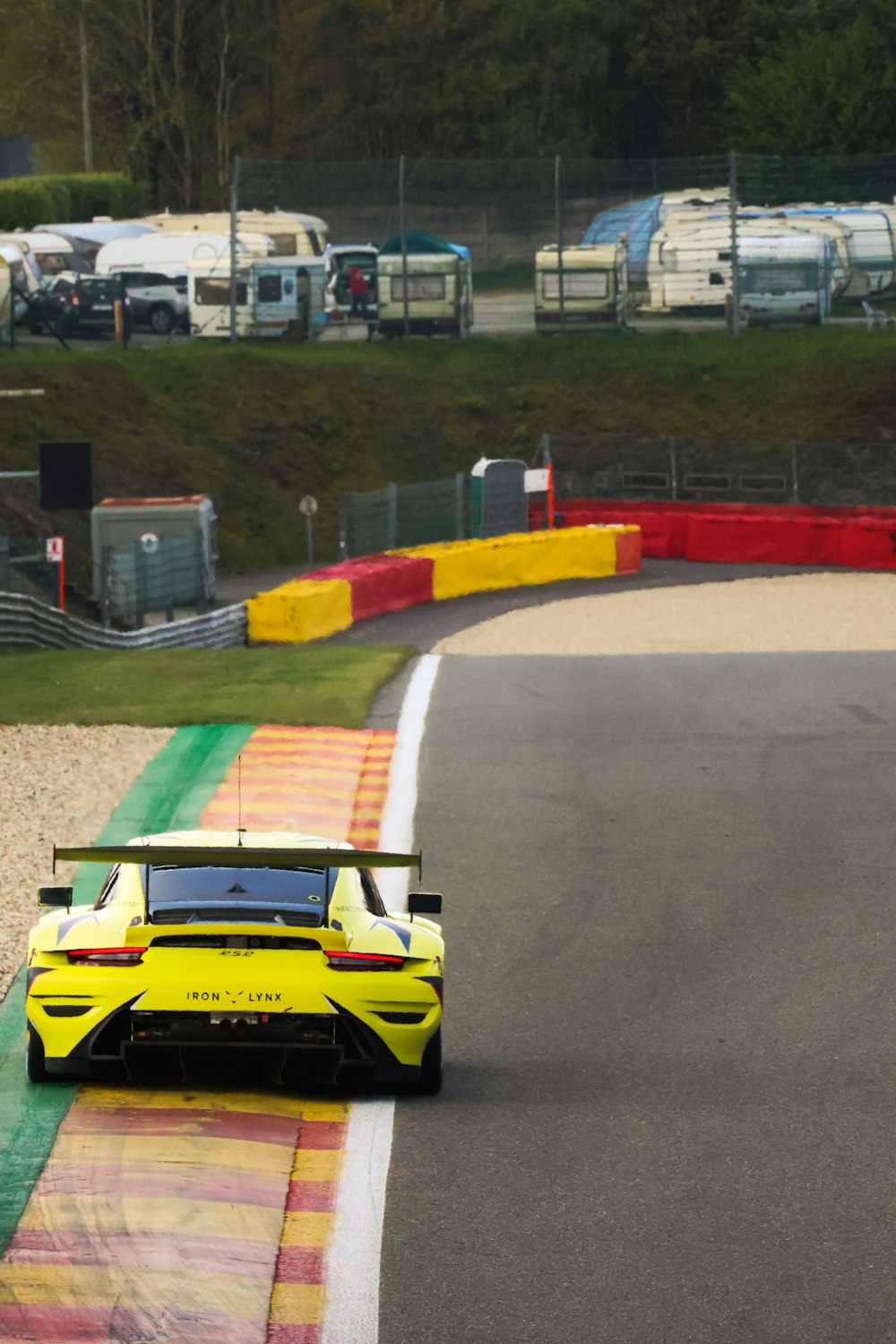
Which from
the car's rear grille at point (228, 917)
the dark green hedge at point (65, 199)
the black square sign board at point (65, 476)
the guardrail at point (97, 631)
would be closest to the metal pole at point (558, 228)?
the black square sign board at point (65, 476)

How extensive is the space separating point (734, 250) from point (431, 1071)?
38.8m

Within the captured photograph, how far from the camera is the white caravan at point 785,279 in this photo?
151 feet

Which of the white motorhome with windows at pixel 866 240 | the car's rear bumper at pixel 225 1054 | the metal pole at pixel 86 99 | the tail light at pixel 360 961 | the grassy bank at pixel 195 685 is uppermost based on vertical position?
the metal pole at pixel 86 99

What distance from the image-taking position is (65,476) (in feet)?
101

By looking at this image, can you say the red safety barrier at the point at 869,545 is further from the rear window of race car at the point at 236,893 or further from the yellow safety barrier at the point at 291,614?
the rear window of race car at the point at 236,893

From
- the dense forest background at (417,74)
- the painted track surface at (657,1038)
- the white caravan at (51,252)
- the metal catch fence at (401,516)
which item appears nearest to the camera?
the painted track surface at (657,1038)

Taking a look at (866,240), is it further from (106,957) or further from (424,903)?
(106,957)

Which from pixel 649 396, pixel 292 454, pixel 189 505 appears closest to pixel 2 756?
pixel 189 505

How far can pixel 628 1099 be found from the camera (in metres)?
9.16

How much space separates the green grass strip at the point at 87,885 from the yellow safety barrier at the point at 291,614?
959 cm

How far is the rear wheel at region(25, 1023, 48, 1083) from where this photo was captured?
8.70 m

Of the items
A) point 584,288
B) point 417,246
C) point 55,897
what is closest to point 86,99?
point 417,246

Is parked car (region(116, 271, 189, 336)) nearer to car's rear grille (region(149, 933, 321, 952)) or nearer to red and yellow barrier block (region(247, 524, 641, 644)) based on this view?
red and yellow barrier block (region(247, 524, 641, 644))

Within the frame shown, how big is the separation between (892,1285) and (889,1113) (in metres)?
2.00
